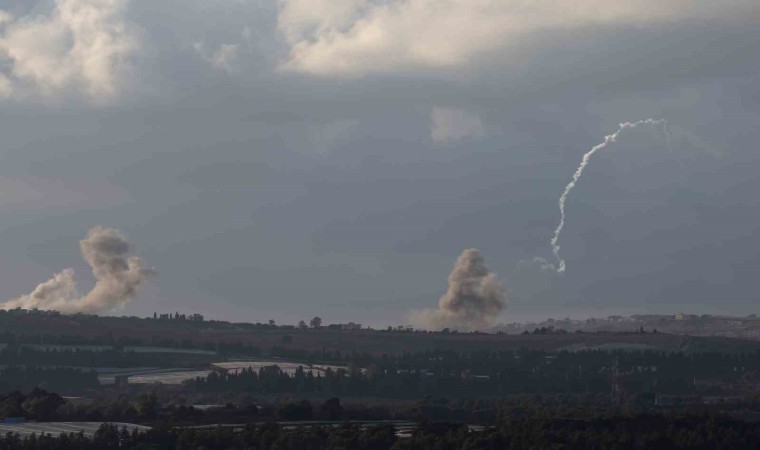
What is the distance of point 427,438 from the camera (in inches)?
5098

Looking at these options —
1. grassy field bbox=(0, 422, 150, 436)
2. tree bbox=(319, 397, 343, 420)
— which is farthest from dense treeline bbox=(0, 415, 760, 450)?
tree bbox=(319, 397, 343, 420)

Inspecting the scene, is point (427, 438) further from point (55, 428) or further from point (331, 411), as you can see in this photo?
point (55, 428)

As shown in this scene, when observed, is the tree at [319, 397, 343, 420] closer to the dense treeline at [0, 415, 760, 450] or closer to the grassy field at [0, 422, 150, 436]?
the dense treeline at [0, 415, 760, 450]

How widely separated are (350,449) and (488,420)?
130 ft

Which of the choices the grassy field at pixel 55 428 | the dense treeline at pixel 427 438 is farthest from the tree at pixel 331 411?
the grassy field at pixel 55 428

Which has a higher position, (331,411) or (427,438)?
(331,411)

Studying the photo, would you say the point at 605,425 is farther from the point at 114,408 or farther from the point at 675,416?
the point at 114,408

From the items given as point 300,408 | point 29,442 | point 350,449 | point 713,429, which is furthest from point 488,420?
point 29,442

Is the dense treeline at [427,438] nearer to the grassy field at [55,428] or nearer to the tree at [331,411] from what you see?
the grassy field at [55,428]

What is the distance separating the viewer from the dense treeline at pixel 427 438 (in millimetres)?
128375

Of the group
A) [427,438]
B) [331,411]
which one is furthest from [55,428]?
[427,438]

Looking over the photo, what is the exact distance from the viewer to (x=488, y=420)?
16512cm

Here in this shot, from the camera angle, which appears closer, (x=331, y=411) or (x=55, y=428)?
(x=55, y=428)

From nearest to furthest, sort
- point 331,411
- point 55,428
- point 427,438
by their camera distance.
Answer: point 427,438, point 55,428, point 331,411
